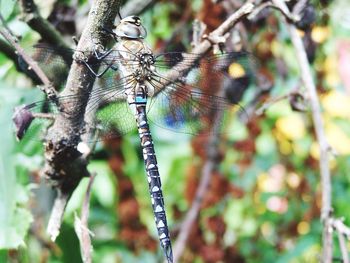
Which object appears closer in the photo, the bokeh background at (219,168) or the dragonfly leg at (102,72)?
the dragonfly leg at (102,72)

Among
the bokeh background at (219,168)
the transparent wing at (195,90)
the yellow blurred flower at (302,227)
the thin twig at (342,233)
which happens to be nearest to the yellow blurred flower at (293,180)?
the bokeh background at (219,168)

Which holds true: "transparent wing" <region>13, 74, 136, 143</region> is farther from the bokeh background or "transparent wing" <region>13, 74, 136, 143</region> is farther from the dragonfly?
the bokeh background

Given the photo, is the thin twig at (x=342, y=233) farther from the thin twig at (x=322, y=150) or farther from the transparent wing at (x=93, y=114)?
the transparent wing at (x=93, y=114)

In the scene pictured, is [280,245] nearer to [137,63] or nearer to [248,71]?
[248,71]

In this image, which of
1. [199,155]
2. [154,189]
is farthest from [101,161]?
[154,189]

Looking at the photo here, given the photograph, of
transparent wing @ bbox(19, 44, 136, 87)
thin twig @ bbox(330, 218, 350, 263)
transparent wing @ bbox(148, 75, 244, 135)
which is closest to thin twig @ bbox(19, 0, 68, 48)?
transparent wing @ bbox(19, 44, 136, 87)

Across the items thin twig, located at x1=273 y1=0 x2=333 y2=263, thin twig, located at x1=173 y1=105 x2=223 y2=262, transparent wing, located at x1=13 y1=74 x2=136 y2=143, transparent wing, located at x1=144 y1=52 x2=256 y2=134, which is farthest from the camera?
thin twig, located at x1=173 y1=105 x2=223 y2=262
